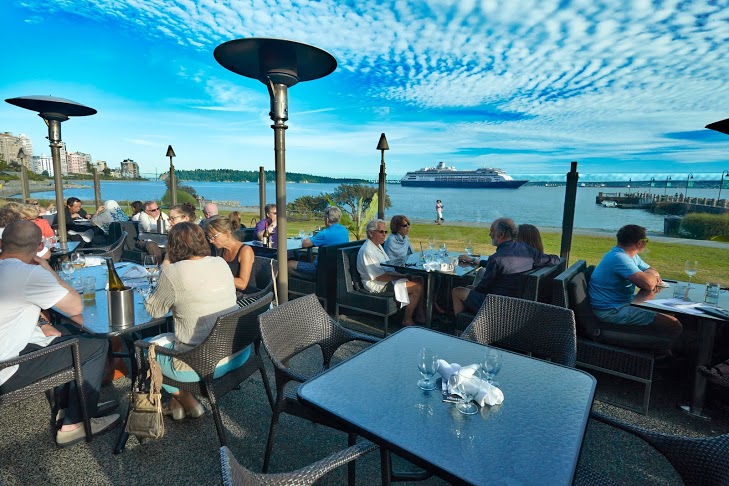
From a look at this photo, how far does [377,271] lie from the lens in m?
4.65

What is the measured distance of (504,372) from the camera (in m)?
1.88

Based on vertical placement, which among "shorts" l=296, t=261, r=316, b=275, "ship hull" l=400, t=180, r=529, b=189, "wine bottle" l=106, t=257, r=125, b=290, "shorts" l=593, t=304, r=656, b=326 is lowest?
"shorts" l=296, t=261, r=316, b=275

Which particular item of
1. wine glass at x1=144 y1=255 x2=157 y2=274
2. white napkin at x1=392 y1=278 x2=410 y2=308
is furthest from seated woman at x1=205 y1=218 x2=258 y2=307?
white napkin at x1=392 y1=278 x2=410 y2=308

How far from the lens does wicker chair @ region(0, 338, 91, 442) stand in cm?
205

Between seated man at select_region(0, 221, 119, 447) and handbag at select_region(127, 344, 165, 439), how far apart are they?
530mm

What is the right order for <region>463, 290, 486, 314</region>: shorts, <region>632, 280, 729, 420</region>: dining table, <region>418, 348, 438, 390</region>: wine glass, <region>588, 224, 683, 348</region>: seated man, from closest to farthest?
<region>418, 348, 438, 390</region>: wine glass
<region>632, 280, 729, 420</region>: dining table
<region>588, 224, 683, 348</region>: seated man
<region>463, 290, 486, 314</region>: shorts

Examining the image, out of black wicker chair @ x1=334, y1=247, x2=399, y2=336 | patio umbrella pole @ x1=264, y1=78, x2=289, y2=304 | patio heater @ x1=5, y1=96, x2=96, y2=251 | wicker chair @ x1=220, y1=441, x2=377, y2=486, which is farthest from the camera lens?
patio heater @ x1=5, y1=96, x2=96, y2=251

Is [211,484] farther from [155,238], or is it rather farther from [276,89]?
[155,238]

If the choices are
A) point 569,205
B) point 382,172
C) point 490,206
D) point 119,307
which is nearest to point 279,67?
point 119,307

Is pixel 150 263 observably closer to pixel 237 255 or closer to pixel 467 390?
pixel 237 255

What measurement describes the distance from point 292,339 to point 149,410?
0.96 meters

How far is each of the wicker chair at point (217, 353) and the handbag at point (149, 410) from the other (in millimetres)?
98

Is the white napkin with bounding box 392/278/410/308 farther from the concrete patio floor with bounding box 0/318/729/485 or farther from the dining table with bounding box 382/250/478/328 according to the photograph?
the concrete patio floor with bounding box 0/318/729/485

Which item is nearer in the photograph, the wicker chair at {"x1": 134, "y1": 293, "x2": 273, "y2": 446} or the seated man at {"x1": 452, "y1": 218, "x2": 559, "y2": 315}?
the wicker chair at {"x1": 134, "y1": 293, "x2": 273, "y2": 446}
